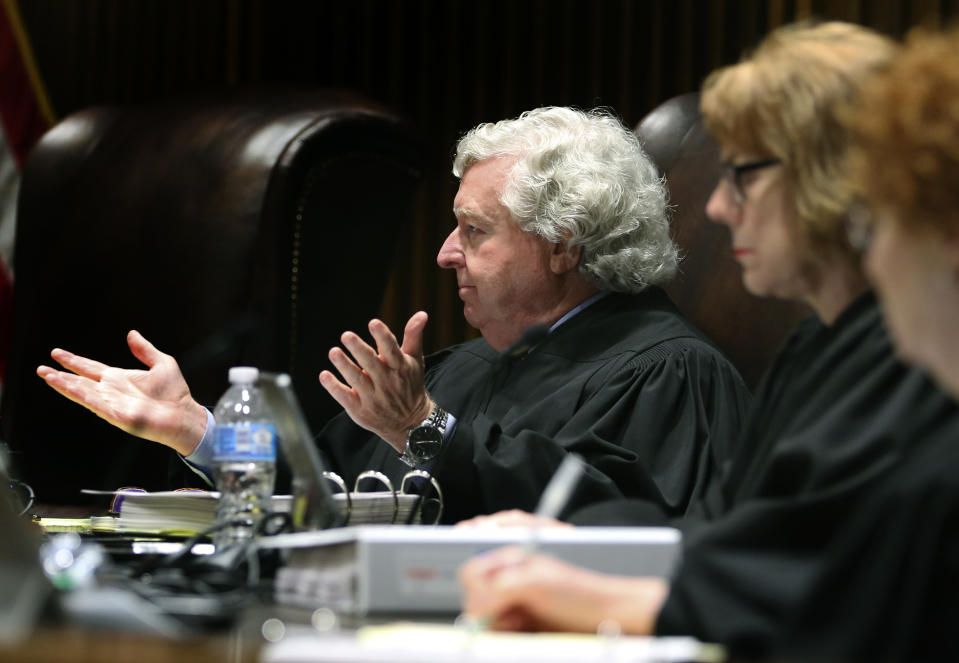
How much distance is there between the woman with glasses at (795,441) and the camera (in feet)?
3.22

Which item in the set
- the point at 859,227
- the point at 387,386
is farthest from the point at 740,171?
the point at 387,386

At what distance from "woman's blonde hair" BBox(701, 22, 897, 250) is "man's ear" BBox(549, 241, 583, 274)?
1.18 m

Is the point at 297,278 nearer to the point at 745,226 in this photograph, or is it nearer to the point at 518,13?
the point at 518,13

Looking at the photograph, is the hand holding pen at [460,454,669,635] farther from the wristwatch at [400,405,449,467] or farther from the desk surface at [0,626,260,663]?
the wristwatch at [400,405,449,467]

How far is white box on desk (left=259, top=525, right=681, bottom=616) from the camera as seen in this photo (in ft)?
3.93

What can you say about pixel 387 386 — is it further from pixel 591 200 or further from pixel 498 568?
pixel 498 568

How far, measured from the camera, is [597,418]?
7.70 ft

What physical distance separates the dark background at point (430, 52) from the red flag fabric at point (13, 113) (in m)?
0.09

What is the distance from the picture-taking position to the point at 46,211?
11.8 ft

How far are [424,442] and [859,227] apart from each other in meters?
1.09

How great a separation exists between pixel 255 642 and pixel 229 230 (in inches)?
91.2

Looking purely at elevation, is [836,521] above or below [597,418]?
above

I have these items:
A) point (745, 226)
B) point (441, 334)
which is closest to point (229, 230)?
point (441, 334)

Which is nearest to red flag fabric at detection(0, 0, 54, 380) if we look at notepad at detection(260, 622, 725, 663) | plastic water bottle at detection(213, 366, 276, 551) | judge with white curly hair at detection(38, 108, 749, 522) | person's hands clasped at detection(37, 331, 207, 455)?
judge with white curly hair at detection(38, 108, 749, 522)
